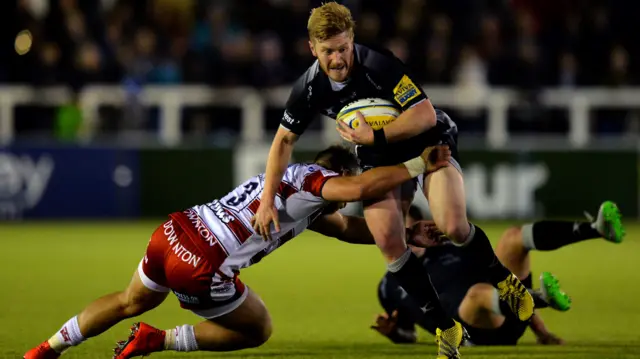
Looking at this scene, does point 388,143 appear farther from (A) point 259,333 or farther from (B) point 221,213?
(A) point 259,333

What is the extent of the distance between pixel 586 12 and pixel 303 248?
580cm

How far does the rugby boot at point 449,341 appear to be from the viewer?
590 centimetres

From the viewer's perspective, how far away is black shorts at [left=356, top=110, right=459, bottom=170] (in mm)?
6344

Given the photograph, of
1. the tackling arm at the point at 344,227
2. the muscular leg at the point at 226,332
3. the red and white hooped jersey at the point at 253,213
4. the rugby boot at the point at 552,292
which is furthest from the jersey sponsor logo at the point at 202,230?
the rugby boot at the point at 552,292

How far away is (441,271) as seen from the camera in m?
6.84

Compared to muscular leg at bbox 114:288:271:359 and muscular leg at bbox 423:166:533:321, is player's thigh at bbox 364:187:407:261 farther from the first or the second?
muscular leg at bbox 114:288:271:359

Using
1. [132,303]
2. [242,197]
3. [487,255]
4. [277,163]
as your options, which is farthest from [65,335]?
[487,255]

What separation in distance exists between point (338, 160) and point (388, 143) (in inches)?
12.0

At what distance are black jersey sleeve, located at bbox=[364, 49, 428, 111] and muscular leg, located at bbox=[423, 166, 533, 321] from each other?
454 mm

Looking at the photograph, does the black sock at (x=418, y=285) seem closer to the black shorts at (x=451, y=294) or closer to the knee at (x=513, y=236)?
the black shorts at (x=451, y=294)

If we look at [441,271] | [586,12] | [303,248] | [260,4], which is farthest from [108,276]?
[586,12]

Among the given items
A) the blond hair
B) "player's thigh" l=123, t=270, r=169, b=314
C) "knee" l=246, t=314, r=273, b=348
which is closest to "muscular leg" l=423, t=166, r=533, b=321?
the blond hair

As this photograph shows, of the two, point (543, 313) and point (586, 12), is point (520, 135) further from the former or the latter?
point (543, 313)

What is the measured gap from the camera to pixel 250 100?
15812 millimetres
